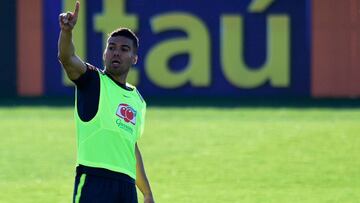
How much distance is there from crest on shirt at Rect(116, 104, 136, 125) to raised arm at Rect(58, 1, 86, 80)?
1.27ft

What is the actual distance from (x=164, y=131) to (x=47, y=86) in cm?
766

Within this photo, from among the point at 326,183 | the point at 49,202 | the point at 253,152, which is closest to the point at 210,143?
the point at 253,152

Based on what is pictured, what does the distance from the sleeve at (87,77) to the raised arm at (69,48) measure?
1.4 inches

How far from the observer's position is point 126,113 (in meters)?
6.69

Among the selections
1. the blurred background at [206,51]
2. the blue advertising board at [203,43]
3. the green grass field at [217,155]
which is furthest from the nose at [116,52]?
the blue advertising board at [203,43]

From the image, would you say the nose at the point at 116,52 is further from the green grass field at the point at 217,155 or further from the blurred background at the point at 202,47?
the blurred background at the point at 202,47

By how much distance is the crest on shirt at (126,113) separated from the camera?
6.65 m

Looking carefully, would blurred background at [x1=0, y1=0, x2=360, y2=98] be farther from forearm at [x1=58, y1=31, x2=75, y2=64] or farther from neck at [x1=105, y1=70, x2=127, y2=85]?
forearm at [x1=58, y1=31, x2=75, y2=64]

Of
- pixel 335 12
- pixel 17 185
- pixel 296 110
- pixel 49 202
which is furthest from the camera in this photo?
pixel 335 12

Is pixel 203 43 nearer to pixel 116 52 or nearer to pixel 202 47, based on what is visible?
pixel 202 47

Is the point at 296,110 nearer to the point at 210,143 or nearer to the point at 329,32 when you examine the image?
the point at 329,32

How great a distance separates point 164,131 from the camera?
17406 mm

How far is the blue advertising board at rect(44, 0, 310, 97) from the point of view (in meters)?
24.2

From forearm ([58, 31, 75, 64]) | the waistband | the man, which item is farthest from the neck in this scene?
the waistband
